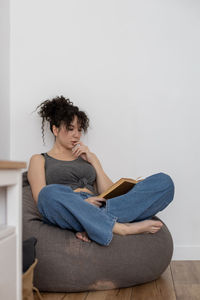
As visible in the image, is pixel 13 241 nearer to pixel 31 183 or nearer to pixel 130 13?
pixel 31 183

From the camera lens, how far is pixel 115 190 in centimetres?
235

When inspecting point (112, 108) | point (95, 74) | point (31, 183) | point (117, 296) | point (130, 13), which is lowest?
point (117, 296)

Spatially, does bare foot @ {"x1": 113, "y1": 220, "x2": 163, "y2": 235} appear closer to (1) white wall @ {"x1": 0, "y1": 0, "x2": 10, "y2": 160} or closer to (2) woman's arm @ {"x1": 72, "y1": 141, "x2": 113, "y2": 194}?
(2) woman's arm @ {"x1": 72, "y1": 141, "x2": 113, "y2": 194}

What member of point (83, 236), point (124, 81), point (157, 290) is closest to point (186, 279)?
point (157, 290)

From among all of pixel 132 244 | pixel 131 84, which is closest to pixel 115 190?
pixel 132 244

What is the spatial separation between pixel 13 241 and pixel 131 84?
6.60ft

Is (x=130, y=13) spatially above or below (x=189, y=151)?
above

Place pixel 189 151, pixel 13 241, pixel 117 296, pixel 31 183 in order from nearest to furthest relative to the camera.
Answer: pixel 13 241
pixel 117 296
pixel 31 183
pixel 189 151

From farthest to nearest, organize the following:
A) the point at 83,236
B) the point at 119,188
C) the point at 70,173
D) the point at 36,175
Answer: the point at 70,173
the point at 36,175
the point at 119,188
the point at 83,236

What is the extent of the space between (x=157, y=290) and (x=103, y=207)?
53 cm

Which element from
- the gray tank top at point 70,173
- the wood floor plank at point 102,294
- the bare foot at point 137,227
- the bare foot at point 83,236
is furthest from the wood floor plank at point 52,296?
the gray tank top at point 70,173

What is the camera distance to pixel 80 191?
8.39 ft

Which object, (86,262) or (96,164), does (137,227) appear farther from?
(96,164)

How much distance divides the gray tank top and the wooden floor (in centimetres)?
74
